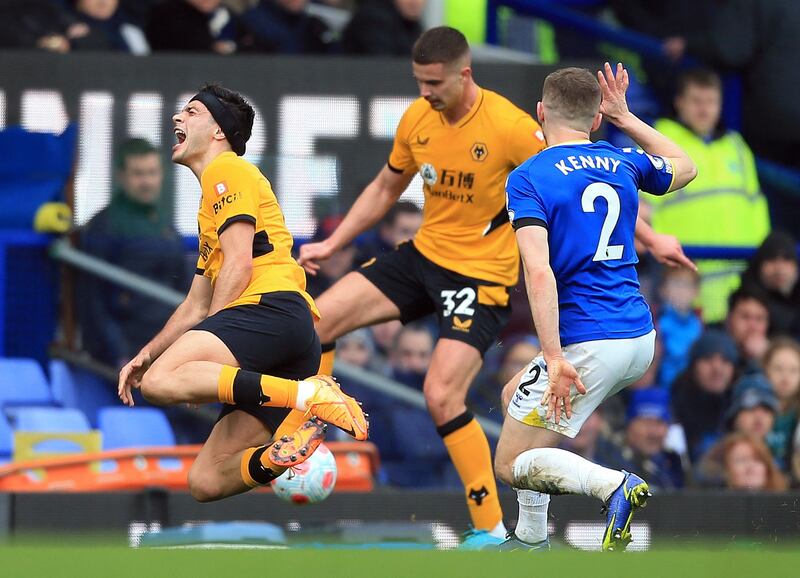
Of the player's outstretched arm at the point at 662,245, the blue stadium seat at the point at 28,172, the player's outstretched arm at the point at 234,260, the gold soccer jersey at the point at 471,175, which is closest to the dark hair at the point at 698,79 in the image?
the gold soccer jersey at the point at 471,175

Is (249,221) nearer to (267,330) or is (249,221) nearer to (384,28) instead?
(267,330)

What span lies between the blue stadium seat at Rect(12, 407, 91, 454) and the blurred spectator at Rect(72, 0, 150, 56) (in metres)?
2.56

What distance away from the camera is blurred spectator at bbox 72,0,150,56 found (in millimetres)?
11445

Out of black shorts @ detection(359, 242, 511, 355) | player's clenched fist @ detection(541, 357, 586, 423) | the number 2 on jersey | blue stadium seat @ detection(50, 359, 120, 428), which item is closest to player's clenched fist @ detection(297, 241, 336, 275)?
black shorts @ detection(359, 242, 511, 355)

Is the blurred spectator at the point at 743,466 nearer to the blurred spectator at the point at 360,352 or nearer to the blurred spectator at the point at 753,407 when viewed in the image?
the blurred spectator at the point at 753,407

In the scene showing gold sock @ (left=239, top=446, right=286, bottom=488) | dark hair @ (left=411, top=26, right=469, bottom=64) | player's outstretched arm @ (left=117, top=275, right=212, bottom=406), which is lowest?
gold sock @ (left=239, top=446, right=286, bottom=488)

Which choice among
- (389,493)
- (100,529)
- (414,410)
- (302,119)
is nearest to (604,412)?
(414,410)

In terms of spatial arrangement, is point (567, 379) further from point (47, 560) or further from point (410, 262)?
point (47, 560)

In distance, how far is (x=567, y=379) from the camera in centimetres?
666

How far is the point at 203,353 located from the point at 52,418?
3691 mm

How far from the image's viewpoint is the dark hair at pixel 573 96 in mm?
7004

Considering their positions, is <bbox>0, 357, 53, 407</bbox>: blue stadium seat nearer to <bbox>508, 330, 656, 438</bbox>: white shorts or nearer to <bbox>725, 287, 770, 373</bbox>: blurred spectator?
<bbox>508, 330, 656, 438</bbox>: white shorts

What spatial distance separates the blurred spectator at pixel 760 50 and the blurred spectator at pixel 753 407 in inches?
99.2

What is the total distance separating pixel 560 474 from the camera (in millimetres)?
6898
